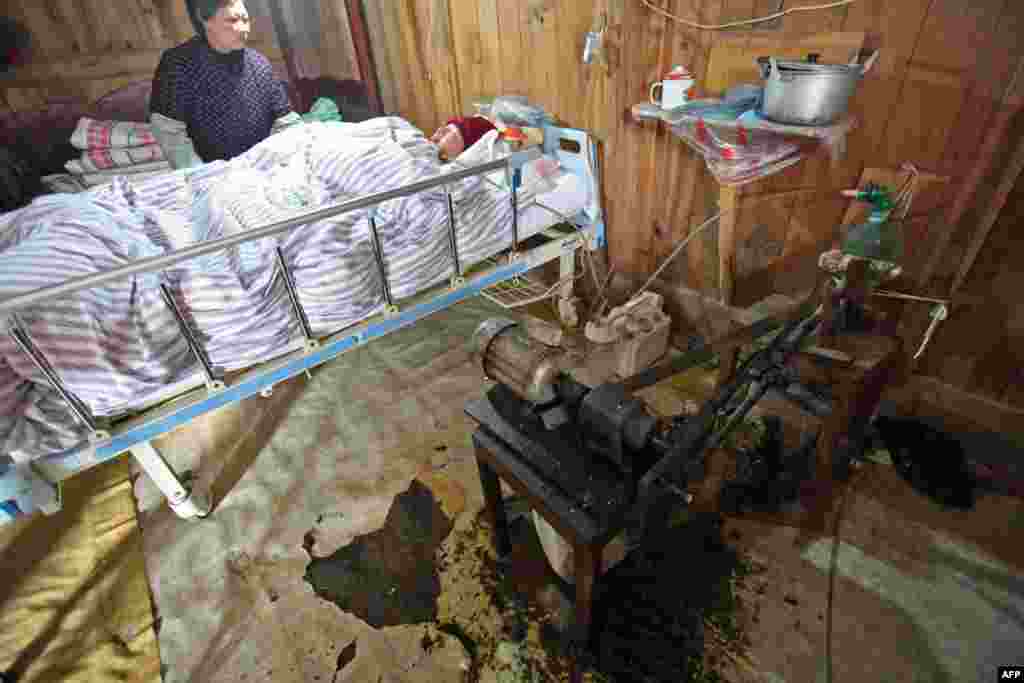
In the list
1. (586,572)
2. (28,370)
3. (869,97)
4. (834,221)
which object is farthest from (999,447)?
(28,370)

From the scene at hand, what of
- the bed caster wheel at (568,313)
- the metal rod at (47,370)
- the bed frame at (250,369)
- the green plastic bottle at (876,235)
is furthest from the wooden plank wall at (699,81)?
the metal rod at (47,370)

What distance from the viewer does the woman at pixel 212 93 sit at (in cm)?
292

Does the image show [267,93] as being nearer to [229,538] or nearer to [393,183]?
[393,183]

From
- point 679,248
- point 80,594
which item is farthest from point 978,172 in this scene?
point 80,594

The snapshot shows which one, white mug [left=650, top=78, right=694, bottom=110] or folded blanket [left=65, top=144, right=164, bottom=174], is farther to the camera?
folded blanket [left=65, top=144, right=164, bottom=174]

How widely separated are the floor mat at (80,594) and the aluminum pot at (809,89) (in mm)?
2853

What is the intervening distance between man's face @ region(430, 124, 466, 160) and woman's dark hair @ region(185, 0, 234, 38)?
5.25 feet

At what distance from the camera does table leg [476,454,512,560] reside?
149 centimetres

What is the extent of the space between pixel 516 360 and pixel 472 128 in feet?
6.60

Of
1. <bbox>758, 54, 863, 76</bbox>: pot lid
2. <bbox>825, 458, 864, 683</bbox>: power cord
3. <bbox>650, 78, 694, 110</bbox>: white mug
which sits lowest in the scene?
<bbox>825, 458, 864, 683</bbox>: power cord

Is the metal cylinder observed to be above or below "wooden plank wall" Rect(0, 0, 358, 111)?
below

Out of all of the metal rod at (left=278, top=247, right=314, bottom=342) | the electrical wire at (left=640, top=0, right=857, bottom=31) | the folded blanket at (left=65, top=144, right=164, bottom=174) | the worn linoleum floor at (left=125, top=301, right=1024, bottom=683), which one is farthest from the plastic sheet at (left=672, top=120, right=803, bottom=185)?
the folded blanket at (left=65, top=144, right=164, bottom=174)

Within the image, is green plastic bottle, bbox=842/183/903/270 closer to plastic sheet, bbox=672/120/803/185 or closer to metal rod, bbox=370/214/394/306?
plastic sheet, bbox=672/120/803/185

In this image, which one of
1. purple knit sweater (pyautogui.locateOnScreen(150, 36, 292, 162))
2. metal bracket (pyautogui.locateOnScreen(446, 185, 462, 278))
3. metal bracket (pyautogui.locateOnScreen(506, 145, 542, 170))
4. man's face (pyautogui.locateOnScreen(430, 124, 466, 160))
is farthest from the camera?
purple knit sweater (pyautogui.locateOnScreen(150, 36, 292, 162))
